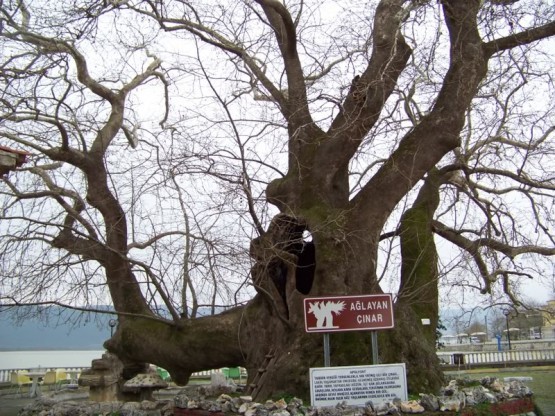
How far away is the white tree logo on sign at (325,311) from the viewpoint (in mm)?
9125

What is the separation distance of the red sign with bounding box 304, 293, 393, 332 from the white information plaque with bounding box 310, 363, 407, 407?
62cm

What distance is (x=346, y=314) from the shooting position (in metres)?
9.16

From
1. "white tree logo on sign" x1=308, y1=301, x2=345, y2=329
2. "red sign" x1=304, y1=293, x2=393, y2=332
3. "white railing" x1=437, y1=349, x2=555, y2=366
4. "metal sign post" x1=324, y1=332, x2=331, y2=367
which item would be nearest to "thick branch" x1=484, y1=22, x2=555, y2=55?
"red sign" x1=304, y1=293, x2=393, y2=332

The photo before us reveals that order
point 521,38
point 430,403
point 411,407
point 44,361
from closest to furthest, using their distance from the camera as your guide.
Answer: point 411,407 → point 430,403 → point 521,38 → point 44,361

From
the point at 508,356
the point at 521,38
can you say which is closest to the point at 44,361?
the point at 508,356

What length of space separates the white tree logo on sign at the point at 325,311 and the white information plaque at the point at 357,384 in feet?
2.21

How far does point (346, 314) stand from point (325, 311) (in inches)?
12.2

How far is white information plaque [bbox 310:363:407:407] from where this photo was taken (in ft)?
28.4

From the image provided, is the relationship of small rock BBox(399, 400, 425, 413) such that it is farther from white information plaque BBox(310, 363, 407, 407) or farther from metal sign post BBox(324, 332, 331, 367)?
metal sign post BBox(324, 332, 331, 367)

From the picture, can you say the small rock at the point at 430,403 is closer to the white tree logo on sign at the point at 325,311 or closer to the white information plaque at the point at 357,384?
the white information plaque at the point at 357,384

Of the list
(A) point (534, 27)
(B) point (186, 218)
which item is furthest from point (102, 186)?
(A) point (534, 27)

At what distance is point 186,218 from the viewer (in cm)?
1074

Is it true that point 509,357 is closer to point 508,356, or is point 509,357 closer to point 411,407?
point 508,356

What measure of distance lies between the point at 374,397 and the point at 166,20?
8071mm
